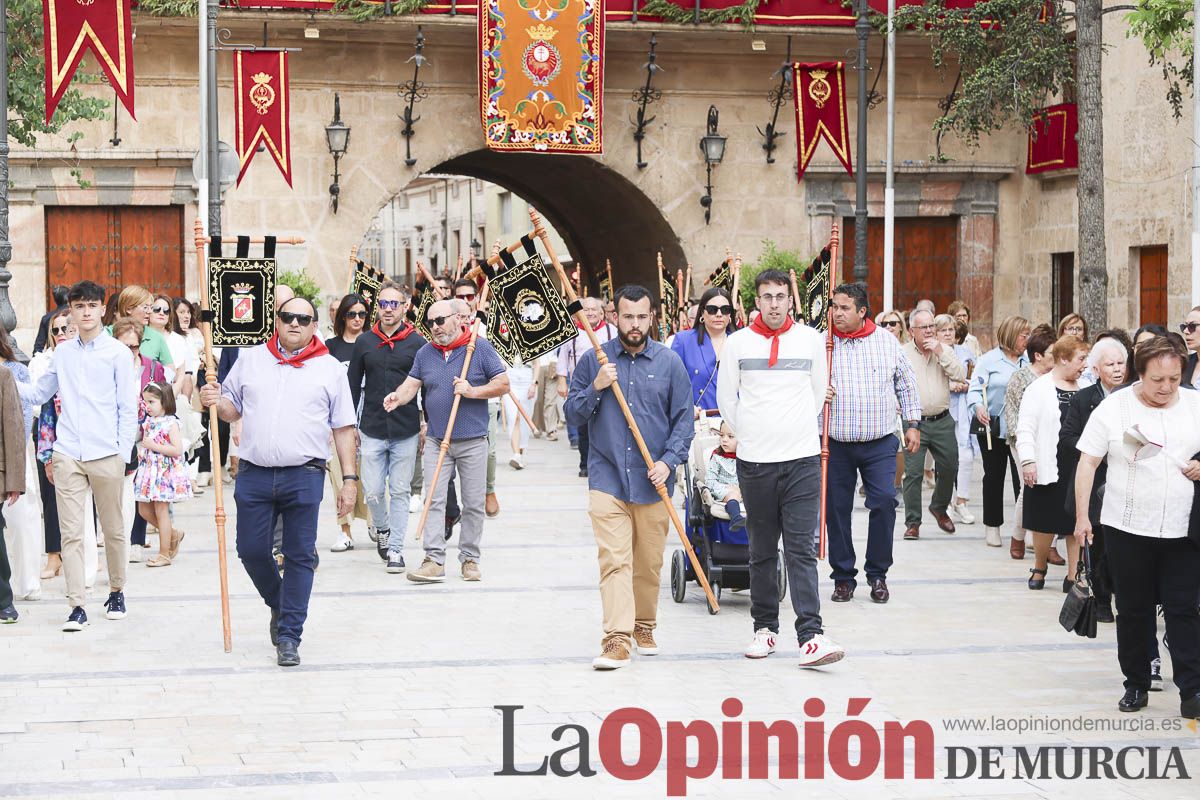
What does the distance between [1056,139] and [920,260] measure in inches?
111

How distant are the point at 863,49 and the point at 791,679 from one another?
14.4 meters

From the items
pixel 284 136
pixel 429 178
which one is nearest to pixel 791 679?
pixel 284 136

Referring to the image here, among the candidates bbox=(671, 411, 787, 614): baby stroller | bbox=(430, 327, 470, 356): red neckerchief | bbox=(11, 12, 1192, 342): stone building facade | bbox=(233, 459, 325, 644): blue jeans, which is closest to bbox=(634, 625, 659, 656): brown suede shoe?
bbox=(671, 411, 787, 614): baby stroller

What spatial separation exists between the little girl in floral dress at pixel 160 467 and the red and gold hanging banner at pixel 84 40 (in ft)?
19.9

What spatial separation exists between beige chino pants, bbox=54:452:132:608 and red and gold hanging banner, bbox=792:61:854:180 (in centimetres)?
1630

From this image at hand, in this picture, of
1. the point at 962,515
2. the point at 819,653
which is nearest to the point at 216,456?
the point at 819,653

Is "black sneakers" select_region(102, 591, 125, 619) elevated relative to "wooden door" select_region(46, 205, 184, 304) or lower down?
lower down

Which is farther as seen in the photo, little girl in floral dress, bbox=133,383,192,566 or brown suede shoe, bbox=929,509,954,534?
brown suede shoe, bbox=929,509,954,534

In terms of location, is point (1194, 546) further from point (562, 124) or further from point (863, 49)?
point (562, 124)

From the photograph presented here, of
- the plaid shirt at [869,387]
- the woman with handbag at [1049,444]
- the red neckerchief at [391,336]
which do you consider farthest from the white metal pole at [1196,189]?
the red neckerchief at [391,336]

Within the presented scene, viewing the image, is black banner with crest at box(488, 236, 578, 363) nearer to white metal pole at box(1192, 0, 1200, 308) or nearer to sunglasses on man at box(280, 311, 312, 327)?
sunglasses on man at box(280, 311, 312, 327)

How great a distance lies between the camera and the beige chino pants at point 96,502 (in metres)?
10.3

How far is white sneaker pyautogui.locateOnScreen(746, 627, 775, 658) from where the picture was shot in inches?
355

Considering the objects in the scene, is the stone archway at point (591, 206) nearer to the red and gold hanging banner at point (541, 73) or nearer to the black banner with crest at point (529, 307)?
the red and gold hanging banner at point (541, 73)
